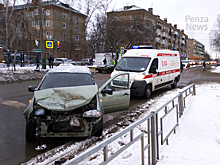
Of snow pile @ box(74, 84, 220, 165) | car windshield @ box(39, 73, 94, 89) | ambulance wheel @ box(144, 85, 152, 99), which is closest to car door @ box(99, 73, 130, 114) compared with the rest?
car windshield @ box(39, 73, 94, 89)

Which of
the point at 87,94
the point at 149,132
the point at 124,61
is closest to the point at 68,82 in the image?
the point at 87,94

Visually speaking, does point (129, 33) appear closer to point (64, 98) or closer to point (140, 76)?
point (140, 76)

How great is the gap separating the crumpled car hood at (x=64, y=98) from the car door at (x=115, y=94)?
2.76 feet

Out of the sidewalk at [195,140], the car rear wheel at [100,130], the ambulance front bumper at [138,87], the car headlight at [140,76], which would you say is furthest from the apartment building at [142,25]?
the car rear wheel at [100,130]

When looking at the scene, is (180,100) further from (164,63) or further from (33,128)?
(164,63)

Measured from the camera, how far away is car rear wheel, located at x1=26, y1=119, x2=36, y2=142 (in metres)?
4.20

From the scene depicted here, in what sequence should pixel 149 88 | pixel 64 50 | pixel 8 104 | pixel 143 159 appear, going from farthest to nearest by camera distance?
pixel 64 50, pixel 149 88, pixel 8 104, pixel 143 159

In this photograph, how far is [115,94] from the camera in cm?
572

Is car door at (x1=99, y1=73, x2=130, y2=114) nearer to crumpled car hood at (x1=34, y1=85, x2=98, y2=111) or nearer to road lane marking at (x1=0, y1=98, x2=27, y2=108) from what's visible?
crumpled car hood at (x1=34, y1=85, x2=98, y2=111)

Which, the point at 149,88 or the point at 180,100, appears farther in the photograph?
the point at 149,88

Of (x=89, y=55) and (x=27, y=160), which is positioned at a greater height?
(x=89, y=55)

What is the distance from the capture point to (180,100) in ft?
17.4

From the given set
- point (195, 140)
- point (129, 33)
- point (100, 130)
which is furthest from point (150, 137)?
point (129, 33)

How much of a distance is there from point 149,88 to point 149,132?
633 cm
